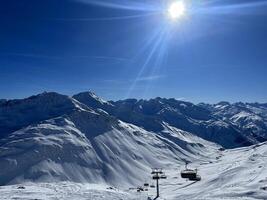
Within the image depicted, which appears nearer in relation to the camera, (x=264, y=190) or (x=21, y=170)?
(x=264, y=190)

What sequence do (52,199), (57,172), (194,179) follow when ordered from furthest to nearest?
(57,172) < (194,179) < (52,199)

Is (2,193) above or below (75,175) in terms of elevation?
below

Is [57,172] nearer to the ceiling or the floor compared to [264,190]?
nearer to the ceiling

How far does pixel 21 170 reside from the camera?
192500mm

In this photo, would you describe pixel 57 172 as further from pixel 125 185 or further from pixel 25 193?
pixel 25 193

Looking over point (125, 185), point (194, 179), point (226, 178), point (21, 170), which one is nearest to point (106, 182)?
point (125, 185)

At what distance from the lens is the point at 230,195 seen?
6675cm

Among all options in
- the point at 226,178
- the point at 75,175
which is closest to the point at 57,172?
the point at 75,175

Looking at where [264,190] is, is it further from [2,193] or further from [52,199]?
[2,193]

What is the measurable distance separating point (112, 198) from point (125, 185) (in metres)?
125

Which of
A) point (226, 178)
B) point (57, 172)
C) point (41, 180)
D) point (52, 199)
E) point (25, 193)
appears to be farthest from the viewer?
point (57, 172)

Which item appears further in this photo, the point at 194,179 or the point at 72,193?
the point at 194,179

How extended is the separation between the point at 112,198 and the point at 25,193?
17.0m

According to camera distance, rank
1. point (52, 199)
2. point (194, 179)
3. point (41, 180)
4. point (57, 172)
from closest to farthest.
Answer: point (52, 199) < point (194, 179) < point (41, 180) < point (57, 172)
